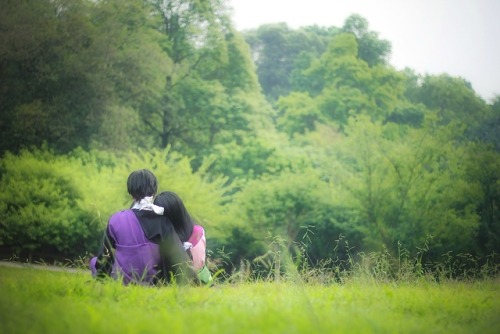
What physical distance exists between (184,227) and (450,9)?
43663 mm

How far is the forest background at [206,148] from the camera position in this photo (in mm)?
20641

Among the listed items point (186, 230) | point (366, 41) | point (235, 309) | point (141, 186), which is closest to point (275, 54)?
point (366, 41)

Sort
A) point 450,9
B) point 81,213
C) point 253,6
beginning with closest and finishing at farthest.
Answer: point 81,213 < point 450,9 < point 253,6

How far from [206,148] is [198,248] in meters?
26.0

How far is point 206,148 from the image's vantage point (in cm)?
3127

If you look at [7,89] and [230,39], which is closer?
[7,89]

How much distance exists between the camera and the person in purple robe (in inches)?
197

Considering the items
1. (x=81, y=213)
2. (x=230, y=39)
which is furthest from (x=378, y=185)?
(x=230, y=39)

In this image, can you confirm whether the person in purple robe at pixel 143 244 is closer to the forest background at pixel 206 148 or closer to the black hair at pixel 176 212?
the black hair at pixel 176 212

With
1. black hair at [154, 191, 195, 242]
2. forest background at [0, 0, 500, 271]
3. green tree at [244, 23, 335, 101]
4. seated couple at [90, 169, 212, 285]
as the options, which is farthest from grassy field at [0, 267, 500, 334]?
green tree at [244, 23, 335, 101]

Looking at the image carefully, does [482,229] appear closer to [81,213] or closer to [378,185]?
[378,185]

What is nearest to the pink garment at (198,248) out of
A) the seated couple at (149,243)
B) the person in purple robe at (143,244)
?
the seated couple at (149,243)

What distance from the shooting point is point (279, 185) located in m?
23.6

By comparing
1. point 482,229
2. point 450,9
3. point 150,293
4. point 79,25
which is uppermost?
point 450,9
